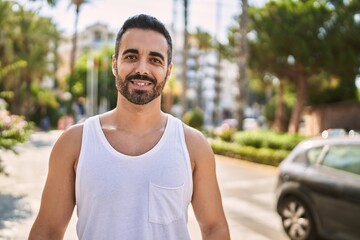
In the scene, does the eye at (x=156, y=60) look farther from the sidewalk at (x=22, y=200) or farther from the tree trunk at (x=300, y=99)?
the tree trunk at (x=300, y=99)

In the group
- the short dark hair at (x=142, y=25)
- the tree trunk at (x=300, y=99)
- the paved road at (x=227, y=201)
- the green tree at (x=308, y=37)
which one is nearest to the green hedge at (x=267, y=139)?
the paved road at (x=227, y=201)

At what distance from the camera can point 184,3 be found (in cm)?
2823

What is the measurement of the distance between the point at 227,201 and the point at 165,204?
790cm

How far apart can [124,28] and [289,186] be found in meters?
4.95

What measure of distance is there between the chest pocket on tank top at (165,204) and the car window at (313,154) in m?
4.79

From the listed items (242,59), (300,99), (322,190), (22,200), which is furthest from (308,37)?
(322,190)

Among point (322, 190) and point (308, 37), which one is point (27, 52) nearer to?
point (308, 37)

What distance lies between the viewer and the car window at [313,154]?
6.20 meters

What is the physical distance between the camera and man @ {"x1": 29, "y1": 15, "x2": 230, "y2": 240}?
1684 mm

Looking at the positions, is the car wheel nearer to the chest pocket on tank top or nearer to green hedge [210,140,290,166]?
the chest pocket on tank top

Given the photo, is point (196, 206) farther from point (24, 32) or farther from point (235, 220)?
point (24, 32)

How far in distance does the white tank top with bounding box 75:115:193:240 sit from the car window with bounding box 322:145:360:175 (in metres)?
4.32

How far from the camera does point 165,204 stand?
5.61ft

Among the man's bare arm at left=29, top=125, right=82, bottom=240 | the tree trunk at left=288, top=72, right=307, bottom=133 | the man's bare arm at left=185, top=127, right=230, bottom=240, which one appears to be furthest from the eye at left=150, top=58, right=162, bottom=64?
the tree trunk at left=288, top=72, right=307, bottom=133
